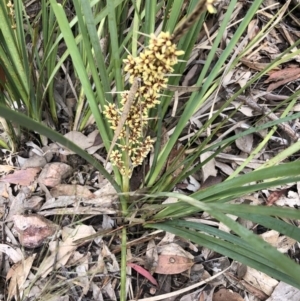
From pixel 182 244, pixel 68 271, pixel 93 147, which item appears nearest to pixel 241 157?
pixel 182 244

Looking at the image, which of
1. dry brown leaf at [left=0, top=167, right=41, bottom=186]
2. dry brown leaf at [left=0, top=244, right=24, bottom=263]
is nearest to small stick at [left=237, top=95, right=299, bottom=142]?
dry brown leaf at [left=0, top=167, right=41, bottom=186]

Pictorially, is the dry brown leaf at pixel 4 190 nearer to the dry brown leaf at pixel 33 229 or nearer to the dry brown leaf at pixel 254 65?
the dry brown leaf at pixel 33 229

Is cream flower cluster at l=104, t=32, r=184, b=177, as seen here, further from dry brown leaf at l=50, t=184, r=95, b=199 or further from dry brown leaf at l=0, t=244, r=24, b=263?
dry brown leaf at l=0, t=244, r=24, b=263

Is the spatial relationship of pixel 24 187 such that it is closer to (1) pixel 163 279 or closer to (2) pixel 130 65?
(1) pixel 163 279

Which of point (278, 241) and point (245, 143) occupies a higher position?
point (245, 143)

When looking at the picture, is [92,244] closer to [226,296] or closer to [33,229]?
[33,229]

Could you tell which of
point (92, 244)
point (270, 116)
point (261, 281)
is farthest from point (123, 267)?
point (270, 116)
